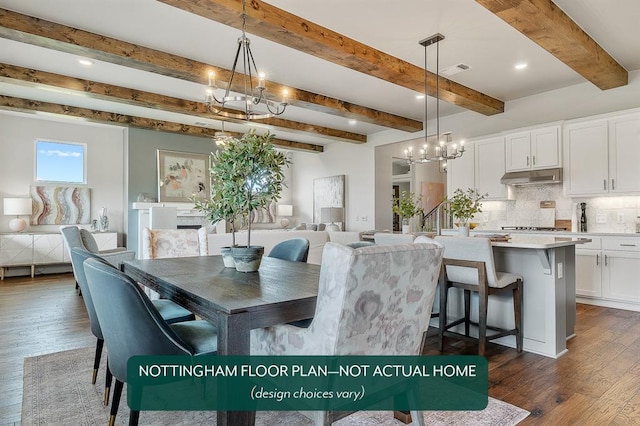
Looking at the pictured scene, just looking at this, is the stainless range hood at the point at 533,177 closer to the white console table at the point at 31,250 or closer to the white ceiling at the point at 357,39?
the white ceiling at the point at 357,39

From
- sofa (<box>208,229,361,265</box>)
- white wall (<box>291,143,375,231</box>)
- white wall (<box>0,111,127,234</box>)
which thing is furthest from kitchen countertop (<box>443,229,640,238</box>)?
white wall (<box>0,111,127,234</box>)

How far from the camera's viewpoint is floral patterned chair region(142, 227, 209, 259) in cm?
330

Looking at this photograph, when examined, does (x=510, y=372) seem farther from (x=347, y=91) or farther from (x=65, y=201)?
(x=65, y=201)

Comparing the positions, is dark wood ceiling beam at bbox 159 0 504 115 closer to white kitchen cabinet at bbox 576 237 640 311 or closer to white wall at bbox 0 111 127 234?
white kitchen cabinet at bbox 576 237 640 311

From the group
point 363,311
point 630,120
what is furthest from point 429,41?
point 363,311

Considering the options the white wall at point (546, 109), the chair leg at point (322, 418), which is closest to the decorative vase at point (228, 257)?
the chair leg at point (322, 418)

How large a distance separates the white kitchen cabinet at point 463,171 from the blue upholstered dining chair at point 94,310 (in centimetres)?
501

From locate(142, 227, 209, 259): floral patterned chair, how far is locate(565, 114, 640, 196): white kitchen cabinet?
471 cm

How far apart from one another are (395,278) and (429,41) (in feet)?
10.7

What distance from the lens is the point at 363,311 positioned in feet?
4.06

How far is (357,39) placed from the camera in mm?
3701

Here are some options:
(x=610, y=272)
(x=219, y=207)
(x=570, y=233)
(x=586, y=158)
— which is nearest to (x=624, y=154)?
(x=586, y=158)

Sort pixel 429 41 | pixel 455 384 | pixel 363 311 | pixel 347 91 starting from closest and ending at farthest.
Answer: pixel 363 311, pixel 455 384, pixel 429 41, pixel 347 91

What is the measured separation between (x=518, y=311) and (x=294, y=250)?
5.95ft
